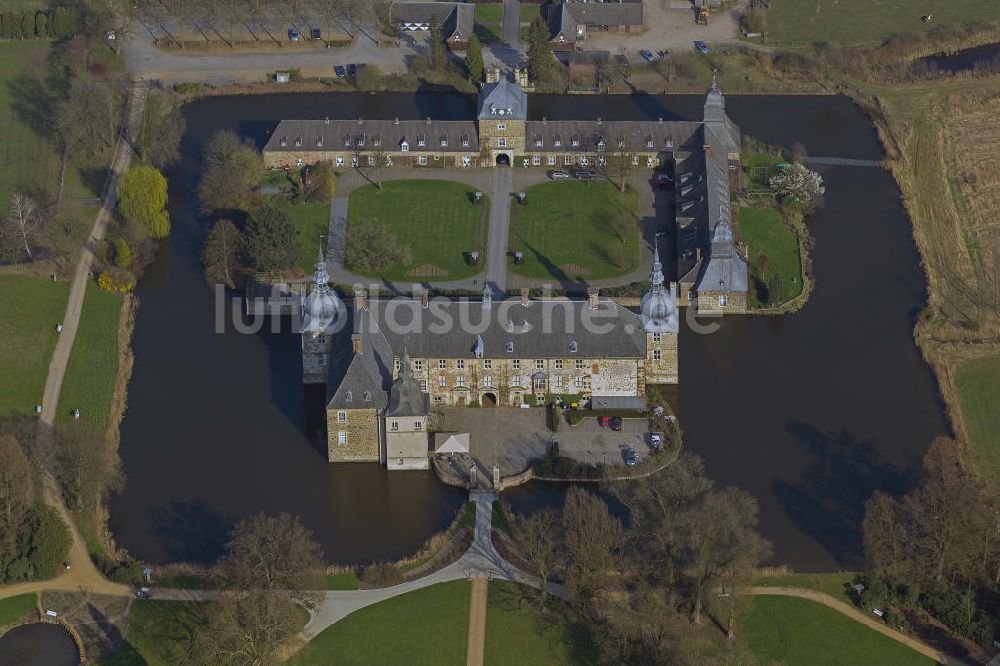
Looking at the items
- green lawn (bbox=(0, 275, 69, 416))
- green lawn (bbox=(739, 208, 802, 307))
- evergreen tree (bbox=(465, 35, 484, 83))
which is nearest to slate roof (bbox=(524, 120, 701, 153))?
green lawn (bbox=(739, 208, 802, 307))

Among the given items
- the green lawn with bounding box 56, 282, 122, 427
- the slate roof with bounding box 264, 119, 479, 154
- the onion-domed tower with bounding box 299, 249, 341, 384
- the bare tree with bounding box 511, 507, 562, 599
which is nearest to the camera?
the bare tree with bounding box 511, 507, 562, 599

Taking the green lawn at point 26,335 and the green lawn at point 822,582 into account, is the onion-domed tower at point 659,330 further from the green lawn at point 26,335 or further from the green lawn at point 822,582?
the green lawn at point 26,335

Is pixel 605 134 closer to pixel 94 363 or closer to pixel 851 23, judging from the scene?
pixel 851 23

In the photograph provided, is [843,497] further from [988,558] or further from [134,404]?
[134,404]

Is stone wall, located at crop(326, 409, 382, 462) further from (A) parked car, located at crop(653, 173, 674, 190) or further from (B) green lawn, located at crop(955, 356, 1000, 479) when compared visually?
(A) parked car, located at crop(653, 173, 674, 190)

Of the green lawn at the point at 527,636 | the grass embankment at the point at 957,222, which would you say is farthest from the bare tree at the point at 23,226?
the grass embankment at the point at 957,222

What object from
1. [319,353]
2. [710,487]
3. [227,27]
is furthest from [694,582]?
[227,27]

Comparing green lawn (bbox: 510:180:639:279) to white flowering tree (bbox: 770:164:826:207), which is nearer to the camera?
green lawn (bbox: 510:180:639:279)

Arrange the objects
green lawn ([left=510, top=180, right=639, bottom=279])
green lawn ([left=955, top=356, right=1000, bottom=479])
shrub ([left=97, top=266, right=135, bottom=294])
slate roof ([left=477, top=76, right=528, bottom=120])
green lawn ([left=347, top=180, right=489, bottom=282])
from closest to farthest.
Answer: green lawn ([left=955, top=356, right=1000, bottom=479]) → shrub ([left=97, top=266, right=135, bottom=294]) → green lawn ([left=510, top=180, right=639, bottom=279]) → green lawn ([left=347, top=180, right=489, bottom=282]) → slate roof ([left=477, top=76, right=528, bottom=120])
